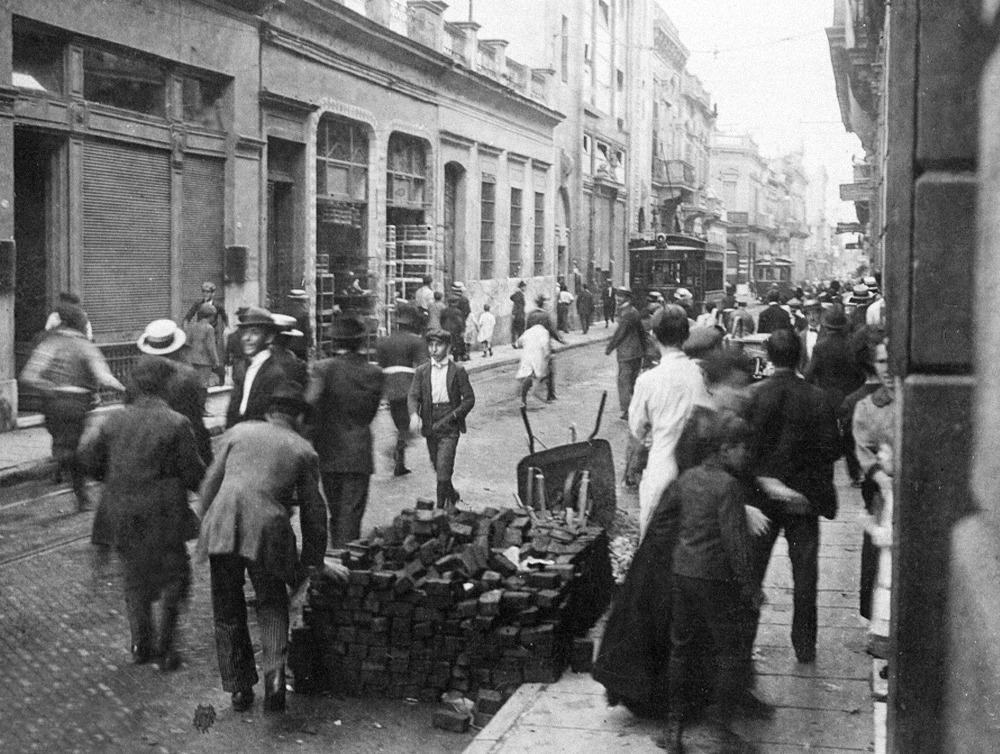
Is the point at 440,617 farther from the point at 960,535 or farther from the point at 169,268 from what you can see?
the point at 169,268

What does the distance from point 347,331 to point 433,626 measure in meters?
2.55

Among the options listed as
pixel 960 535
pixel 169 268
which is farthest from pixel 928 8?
pixel 169 268

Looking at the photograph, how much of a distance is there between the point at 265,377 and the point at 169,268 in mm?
11213

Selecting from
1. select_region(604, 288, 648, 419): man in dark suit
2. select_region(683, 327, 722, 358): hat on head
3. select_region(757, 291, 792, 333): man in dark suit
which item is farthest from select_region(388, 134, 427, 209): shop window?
select_region(683, 327, 722, 358): hat on head

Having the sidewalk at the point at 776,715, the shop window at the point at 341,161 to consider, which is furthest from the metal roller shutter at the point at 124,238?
the sidewalk at the point at 776,715

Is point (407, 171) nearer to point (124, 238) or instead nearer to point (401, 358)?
point (124, 238)

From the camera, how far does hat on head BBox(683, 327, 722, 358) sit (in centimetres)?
760

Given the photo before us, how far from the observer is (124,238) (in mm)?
17719

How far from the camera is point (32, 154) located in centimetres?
1609

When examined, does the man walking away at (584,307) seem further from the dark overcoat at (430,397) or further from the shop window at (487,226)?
the dark overcoat at (430,397)

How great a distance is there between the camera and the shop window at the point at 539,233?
1502 inches

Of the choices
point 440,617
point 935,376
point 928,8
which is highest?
point 928,8

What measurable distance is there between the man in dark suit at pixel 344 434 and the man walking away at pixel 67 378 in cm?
323

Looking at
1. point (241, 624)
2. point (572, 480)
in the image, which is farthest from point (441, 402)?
point (241, 624)
